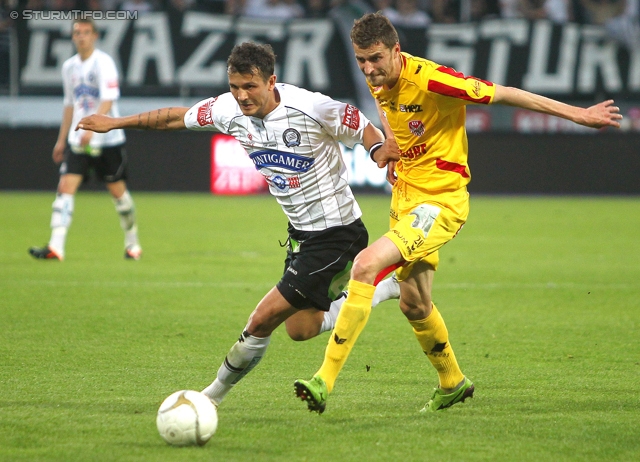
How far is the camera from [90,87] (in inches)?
404

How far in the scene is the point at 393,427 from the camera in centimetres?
432

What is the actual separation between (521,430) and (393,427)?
1.83 feet

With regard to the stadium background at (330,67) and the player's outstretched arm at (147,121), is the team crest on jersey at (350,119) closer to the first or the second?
the player's outstretched arm at (147,121)

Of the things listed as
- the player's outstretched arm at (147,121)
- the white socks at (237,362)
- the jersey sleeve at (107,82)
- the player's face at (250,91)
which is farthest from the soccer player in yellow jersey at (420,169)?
the jersey sleeve at (107,82)

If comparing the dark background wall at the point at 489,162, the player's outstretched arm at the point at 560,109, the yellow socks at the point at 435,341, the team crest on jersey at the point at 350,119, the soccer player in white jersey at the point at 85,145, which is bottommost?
the dark background wall at the point at 489,162

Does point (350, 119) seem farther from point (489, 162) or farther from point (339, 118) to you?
point (489, 162)

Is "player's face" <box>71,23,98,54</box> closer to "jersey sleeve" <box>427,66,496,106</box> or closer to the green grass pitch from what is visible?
the green grass pitch

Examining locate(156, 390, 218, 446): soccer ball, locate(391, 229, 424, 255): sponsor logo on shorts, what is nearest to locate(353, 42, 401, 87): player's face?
locate(391, 229, 424, 255): sponsor logo on shorts

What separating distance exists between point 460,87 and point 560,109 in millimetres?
471

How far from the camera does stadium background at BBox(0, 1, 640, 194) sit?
18188 mm

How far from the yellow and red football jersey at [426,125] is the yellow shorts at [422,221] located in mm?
56

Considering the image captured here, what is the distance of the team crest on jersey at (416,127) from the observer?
189 inches

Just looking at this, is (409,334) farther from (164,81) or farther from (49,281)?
(164,81)

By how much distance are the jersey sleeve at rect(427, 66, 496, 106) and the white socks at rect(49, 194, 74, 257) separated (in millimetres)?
6233
